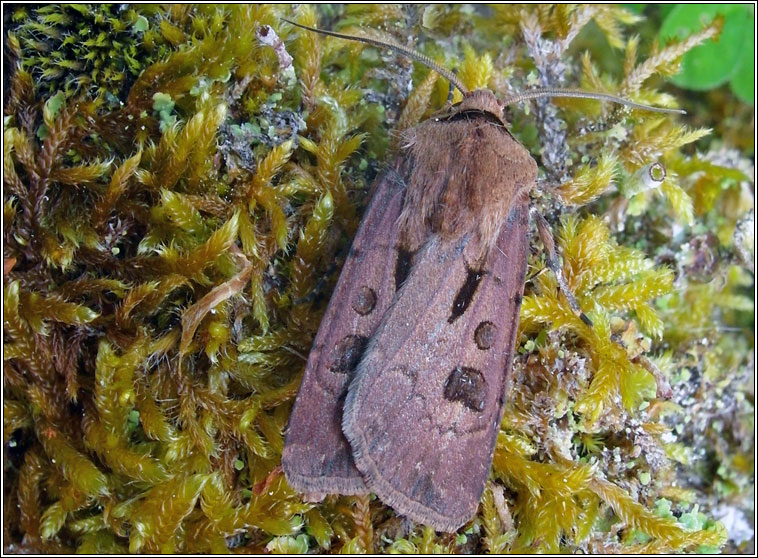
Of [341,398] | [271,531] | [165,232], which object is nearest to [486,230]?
[341,398]

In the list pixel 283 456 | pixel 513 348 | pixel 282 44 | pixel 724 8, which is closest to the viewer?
pixel 283 456

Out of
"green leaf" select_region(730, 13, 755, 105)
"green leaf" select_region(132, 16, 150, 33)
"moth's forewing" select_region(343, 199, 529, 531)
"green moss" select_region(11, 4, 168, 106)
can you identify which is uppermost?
"green leaf" select_region(730, 13, 755, 105)

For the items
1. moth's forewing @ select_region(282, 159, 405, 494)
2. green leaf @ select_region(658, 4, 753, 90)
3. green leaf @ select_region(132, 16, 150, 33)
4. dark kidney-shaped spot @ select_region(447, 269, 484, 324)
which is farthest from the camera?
green leaf @ select_region(658, 4, 753, 90)

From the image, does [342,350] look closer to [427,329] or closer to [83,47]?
[427,329]

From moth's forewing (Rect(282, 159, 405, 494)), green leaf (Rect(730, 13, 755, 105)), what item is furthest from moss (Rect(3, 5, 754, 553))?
green leaf (Rect(730, 13, 755, 105))

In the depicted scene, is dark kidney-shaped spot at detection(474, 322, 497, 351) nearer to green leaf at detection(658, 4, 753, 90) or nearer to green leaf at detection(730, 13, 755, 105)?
green leaf at detection(658, 4, 753, 90)

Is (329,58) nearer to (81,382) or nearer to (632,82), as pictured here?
(632,82)
